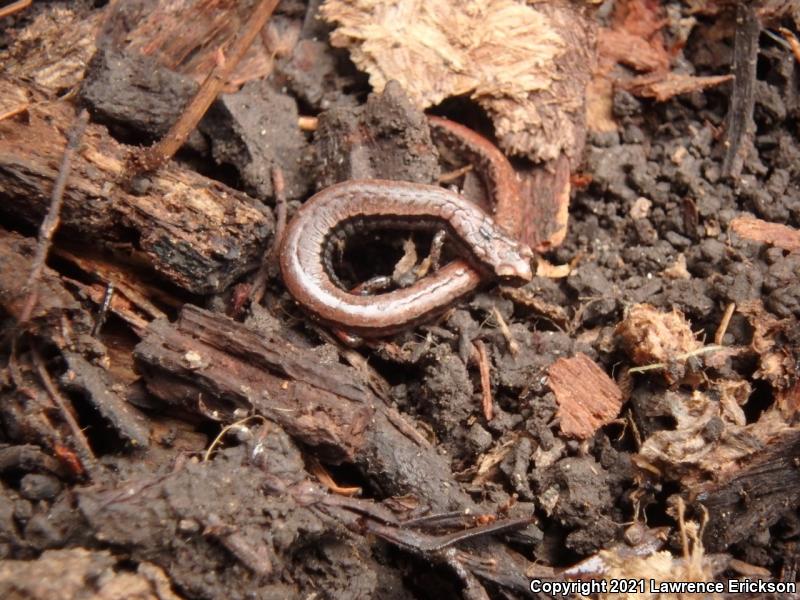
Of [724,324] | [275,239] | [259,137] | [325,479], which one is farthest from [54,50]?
[724,324]

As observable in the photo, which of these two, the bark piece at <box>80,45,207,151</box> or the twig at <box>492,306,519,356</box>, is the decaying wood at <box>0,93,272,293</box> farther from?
the twig at <box>492,306,519,356</box>

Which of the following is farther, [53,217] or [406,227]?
[406,227]

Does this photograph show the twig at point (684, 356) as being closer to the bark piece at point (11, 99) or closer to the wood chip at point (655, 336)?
the wood chip at point (655, 336)

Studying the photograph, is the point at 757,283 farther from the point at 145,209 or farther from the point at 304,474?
the point at 145,209

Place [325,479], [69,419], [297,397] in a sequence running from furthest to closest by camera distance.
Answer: [325,479] < [297,397] < [69,419]

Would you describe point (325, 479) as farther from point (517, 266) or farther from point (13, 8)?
point (13, 8)

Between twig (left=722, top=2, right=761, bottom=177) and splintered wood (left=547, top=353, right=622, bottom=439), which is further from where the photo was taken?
twig (left=722, top=2, right=761, bottom=177)

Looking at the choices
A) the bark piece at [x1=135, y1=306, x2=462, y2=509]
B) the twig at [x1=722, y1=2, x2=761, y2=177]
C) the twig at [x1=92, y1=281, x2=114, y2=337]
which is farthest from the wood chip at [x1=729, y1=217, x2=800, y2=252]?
the twig at [x1=92, y1=281, x2=114, y2=337]

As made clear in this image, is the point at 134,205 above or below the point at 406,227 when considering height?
above

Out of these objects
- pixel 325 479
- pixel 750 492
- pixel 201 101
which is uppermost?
pixel 201 101
